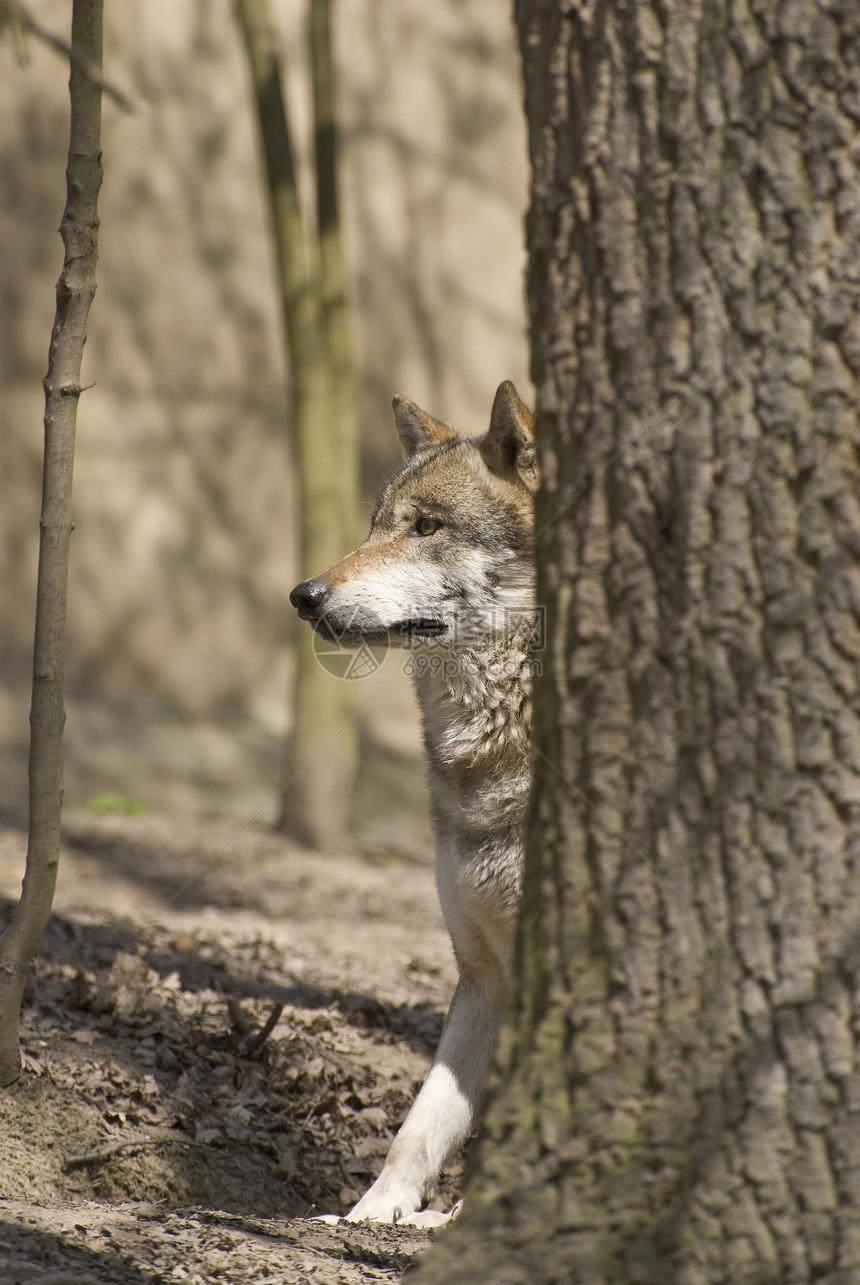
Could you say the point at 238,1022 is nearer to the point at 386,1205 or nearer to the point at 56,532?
the point at 386,1205

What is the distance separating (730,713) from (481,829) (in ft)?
5.89

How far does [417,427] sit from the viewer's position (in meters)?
4.94

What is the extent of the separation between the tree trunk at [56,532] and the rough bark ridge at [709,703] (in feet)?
5.05

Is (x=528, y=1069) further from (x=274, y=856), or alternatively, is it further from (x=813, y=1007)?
(x=274, y=856)

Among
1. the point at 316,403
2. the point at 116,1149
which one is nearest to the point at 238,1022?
the point at 116,1149

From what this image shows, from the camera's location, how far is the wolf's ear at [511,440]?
165 inches

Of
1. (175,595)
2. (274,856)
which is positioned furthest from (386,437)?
(274,856)

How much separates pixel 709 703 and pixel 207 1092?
2.52 m

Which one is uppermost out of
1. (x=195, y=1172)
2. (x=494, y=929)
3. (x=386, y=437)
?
(x=386, y=437)

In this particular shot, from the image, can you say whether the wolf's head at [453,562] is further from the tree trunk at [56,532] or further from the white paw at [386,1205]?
the white paw at [386,1205]

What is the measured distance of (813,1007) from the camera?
6.40ft

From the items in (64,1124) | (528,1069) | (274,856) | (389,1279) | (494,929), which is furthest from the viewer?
(274,856)

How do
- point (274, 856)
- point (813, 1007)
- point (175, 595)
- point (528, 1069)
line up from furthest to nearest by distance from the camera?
1. point (175, 595)
2. point (274, 856)
3. point (528, 1069)
4. point (813, 1007)

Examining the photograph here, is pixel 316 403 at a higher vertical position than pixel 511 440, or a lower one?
higher
